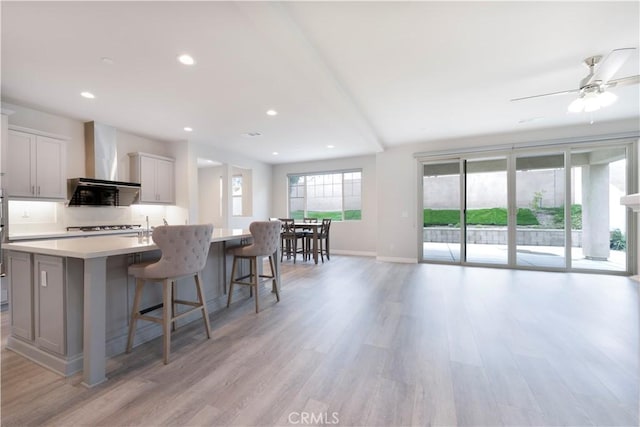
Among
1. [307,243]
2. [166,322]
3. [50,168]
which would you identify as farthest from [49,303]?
[307,243]

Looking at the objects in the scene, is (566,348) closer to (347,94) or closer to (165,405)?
(165,405)

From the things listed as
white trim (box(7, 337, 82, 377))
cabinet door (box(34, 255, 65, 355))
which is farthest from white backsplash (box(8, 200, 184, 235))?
cabinet door (box(34, 255, 65, 355))

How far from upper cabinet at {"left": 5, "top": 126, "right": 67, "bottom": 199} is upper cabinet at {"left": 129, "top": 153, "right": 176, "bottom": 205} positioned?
1039mm

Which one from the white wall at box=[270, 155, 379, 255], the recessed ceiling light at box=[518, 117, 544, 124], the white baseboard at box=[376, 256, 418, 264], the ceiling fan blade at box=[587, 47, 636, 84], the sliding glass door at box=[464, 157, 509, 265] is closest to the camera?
the ceiling fan blade at box=[587, 47, 636, 84]

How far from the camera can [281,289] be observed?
386 centimetres

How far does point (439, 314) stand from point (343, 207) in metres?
4.76

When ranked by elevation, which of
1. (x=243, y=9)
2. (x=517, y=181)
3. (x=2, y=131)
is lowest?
(x=517, y=181)

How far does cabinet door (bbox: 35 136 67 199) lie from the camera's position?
379 centimetres

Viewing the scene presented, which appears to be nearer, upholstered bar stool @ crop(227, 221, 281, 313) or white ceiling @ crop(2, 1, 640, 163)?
white ceiling @ crop(2, 1, 640, 163)

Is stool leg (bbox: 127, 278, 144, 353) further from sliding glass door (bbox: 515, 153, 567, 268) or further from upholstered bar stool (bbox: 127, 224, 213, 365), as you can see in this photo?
sliding glass door (bbox: 515, 153, 567, 268)

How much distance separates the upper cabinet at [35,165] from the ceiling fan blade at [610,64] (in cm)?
649

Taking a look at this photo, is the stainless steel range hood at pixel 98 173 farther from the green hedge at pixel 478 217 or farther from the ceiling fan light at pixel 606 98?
the ceiling fan light at pixel 606 98

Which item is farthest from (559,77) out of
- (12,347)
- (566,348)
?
(12,347)

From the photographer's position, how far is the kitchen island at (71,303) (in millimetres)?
1729
